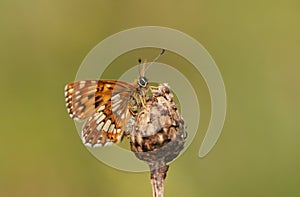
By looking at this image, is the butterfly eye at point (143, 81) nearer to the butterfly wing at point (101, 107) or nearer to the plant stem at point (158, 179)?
the butterfly wing at point (101, 107)

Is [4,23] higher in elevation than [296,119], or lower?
higher

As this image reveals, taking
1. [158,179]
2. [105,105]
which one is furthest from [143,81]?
[158,179]

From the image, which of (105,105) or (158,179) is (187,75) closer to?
(105,105)

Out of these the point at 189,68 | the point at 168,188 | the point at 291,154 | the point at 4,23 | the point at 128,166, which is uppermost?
the point at 4,23

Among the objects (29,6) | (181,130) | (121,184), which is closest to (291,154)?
(121,184)

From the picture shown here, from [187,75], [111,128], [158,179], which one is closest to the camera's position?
[158,179]

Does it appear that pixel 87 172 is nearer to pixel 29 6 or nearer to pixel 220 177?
pixel 220 177
